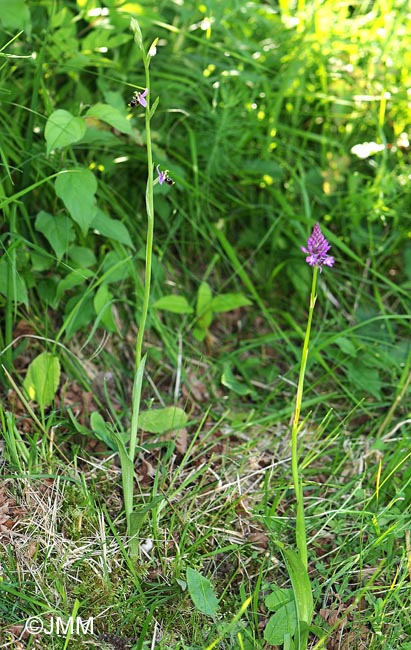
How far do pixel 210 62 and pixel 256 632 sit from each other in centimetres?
178

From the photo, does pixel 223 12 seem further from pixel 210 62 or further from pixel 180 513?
pixel 180 513

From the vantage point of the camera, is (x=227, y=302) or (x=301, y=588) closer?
(x=301, y=588)

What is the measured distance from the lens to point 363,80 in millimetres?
2795

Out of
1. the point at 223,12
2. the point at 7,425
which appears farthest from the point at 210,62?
the point at 7,425

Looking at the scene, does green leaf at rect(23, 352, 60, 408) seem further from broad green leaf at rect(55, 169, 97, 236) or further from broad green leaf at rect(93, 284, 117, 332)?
broad green leaf at rect(55, 169, 97, 236)

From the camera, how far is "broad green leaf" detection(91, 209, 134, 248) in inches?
84.4

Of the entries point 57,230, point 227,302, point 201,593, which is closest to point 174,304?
point 227,302

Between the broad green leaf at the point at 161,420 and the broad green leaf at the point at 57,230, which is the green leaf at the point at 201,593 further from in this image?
the broad green leaf at the point at 57,230

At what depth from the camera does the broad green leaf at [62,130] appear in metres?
1.87

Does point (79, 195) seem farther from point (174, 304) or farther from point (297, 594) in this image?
point (297, 594)

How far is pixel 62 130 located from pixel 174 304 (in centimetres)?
63

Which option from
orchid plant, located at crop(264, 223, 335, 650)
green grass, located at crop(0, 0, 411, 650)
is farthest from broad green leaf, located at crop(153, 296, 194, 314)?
orchid plant, located at crop(264, 223, 335, 650)

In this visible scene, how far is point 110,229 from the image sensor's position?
Result: 215 cm

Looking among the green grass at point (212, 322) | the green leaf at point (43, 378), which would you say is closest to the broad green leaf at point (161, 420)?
the green grass at point (212, 322)
